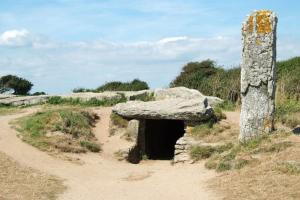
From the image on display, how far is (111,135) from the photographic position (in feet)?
57.4

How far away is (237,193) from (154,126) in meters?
10.3

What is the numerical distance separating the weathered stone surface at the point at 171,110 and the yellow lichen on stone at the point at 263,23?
3480 mm

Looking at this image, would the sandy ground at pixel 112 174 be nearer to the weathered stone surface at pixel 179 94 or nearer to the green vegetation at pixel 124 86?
the weathered stone surface at pixel 179 94

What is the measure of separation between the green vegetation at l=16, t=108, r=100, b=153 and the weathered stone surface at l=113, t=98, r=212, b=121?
1.44 m

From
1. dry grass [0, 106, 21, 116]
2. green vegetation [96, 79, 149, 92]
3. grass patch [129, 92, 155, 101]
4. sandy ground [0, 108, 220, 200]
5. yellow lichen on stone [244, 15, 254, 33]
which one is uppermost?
yellow lichen on stone [244, 15, 254, 33]

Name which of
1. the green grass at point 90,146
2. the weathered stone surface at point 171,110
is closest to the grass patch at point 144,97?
the weathered stone surface at point 171,110

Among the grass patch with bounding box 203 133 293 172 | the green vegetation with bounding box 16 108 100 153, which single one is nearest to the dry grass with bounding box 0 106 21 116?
the green vegetation with bounding box 16 108 100 153

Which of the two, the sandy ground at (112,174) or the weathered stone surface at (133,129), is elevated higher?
the weathered stone surface at (133,129)

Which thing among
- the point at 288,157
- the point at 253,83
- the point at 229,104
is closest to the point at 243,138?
the point at 253,83

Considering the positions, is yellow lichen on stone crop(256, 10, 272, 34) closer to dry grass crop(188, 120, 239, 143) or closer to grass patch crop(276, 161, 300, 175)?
dry grass crop(188, 120, 239, 143)

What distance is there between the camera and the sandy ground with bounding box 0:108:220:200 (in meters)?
11.1

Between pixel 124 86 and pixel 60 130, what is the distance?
12852 millimetres

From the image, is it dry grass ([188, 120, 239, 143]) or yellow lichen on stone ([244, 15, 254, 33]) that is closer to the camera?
yellow lichen on stone ([244, 15, 254, 33])

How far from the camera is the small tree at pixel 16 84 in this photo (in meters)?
35.9
